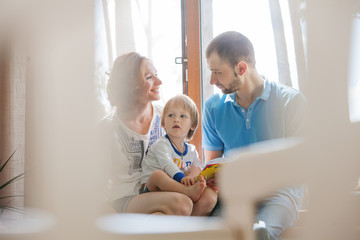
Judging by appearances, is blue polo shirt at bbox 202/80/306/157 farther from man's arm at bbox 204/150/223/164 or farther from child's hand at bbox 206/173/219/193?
child's hand at bbox 206/173/219/193

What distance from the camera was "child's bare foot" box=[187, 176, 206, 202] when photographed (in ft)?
3.85

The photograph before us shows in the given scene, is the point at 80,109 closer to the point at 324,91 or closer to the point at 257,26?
the point at 324,91

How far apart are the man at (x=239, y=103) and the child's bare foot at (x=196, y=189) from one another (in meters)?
0.36

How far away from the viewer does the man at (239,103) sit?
4.68 ft

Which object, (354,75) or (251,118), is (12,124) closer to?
(251,118)

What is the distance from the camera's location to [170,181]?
1252 millimetres

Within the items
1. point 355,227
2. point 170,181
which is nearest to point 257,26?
point 170,181

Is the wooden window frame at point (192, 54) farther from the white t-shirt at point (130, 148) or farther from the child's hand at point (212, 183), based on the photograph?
the child's hand at point (212, 183)

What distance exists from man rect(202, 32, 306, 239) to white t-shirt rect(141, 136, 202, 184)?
0.63ft

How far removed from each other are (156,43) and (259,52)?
52 cm

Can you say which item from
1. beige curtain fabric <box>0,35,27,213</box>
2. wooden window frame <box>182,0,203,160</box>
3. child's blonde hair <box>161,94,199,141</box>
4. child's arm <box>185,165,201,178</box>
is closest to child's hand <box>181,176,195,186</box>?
child's arm <box>185,165,201,178</box>

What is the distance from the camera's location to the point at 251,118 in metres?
1.46

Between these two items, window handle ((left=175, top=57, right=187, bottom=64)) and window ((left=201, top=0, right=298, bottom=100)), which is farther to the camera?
window handle ((left=175, top=57, right=187, bottom=64))

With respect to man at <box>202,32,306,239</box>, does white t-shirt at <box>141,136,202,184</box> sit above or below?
below
